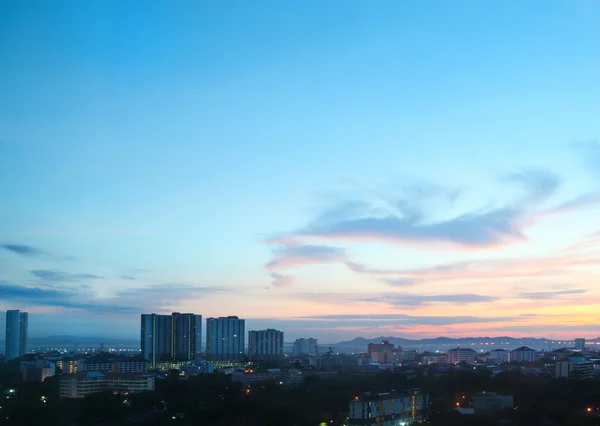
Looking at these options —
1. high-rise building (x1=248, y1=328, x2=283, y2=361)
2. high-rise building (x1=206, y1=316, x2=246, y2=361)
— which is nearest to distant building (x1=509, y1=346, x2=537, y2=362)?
high-rise building (x1=248, y1=328, x2=283, y2=361)

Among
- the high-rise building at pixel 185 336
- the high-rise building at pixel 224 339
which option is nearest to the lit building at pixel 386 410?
the high-rise building at pixel 185 336

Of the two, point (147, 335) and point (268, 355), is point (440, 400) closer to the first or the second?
point (147, 335)

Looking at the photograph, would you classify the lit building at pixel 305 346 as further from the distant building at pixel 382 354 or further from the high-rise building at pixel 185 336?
the high-rise building at pixel 185 336

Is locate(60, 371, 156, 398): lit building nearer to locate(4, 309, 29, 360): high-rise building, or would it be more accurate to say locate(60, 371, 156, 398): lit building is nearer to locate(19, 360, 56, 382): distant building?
locate(19, 360, 56, 382): distant building

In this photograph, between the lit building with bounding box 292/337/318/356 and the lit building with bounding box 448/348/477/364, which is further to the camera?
the lit building with bounding box 292/337/318/356

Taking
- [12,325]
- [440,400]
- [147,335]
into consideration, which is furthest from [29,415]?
[147,335]

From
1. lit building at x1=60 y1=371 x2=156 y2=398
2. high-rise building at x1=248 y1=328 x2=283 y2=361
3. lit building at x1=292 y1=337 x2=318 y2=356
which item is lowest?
lit building at x1=292 y1=337 x2=318 y2=356

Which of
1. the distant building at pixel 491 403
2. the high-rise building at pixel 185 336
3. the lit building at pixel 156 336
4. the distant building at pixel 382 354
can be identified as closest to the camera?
the distant building at pixel 491 403
